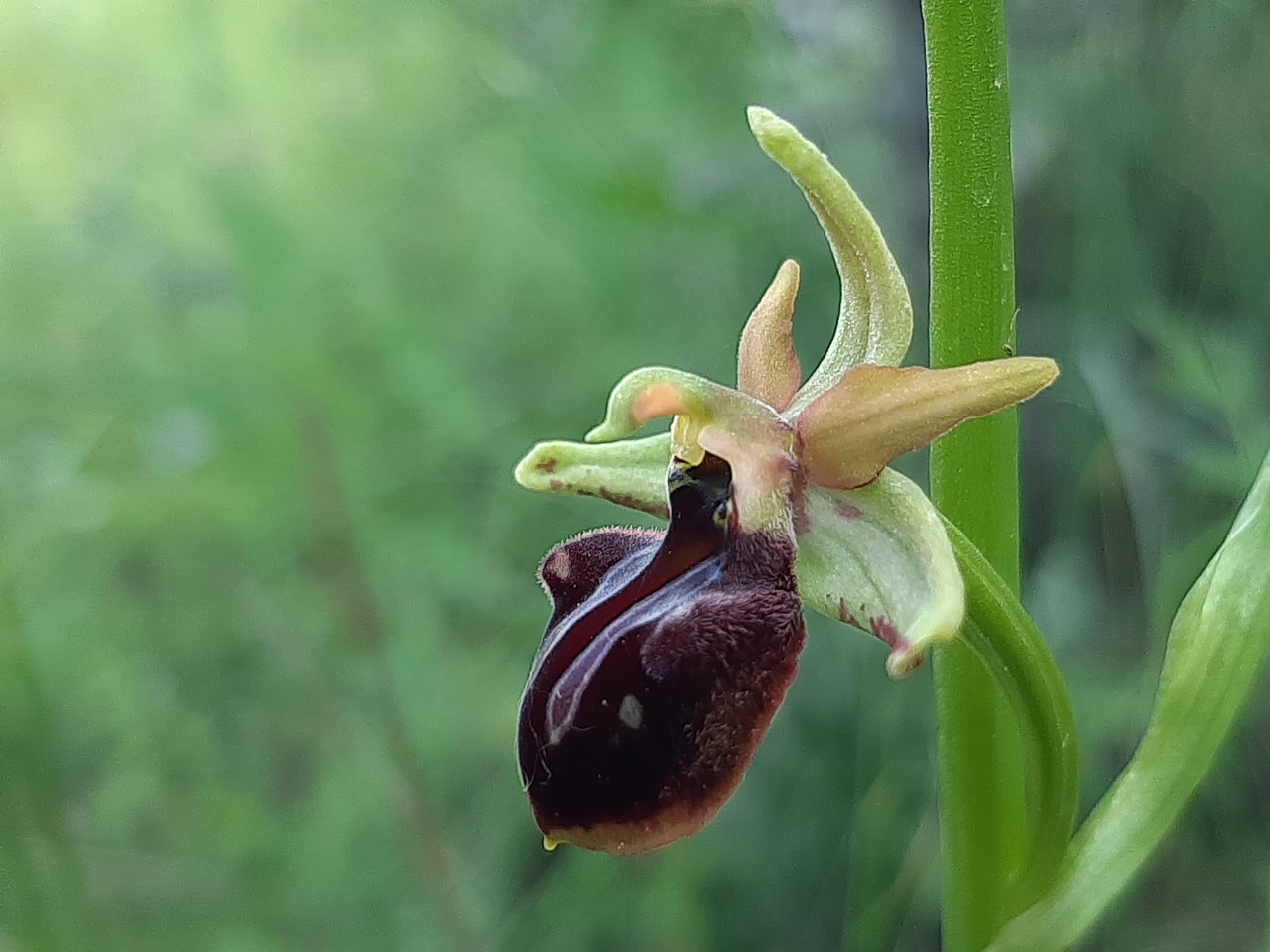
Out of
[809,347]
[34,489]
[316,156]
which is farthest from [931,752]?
[316,156]

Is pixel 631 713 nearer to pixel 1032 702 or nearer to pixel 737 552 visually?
pixel 737 552

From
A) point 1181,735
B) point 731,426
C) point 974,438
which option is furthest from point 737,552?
point 1181,735

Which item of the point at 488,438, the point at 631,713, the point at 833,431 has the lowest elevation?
the point at 488,438

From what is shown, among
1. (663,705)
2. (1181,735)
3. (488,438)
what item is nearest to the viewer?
(663,705)

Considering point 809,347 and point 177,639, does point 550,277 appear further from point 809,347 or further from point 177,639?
point 177,639

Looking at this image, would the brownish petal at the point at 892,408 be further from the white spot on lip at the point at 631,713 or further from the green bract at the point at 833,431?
the white spot on lip at the point at 631,713

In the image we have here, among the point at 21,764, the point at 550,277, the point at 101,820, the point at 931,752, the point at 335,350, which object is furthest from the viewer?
the point at 550,277

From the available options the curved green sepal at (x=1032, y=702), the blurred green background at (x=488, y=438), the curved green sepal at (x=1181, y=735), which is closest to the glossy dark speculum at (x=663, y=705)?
the curved green sepal at (x=1032, y=702)
